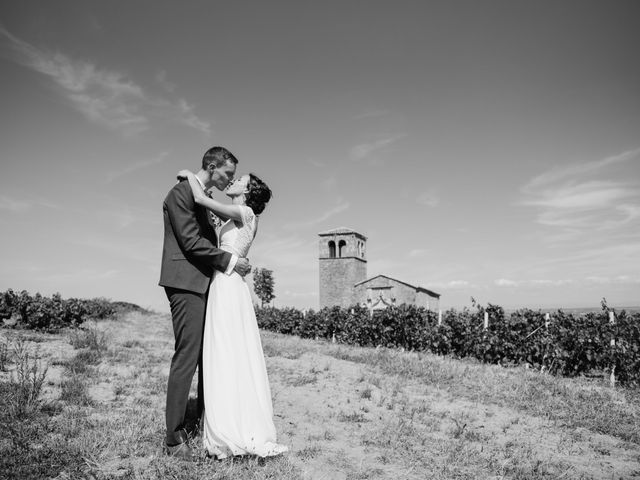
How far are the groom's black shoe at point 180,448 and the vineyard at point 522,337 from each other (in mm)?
10817

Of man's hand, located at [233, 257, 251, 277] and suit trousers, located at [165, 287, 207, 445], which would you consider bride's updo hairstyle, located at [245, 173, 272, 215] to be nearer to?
man's hand, located at [233, 257, 251, 277]

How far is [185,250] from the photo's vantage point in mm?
3352

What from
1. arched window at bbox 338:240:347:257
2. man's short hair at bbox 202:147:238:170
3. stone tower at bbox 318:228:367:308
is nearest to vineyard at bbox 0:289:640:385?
man's short hair at bbox 202:147:238:170

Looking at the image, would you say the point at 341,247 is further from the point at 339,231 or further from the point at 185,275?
the point at 185,275

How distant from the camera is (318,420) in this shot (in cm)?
484

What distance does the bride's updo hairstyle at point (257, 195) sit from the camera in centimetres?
368

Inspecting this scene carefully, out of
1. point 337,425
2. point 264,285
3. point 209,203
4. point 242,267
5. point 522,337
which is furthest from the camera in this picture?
point 264,285

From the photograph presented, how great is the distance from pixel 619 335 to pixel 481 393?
6331 mm

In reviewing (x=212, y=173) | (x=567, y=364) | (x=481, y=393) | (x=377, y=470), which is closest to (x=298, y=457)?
(x=377, y=470)

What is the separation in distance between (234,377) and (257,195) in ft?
5.18

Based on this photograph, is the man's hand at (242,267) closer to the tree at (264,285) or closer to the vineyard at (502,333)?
the vineyard at (502,333)

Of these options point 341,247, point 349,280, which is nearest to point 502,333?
point 349,280

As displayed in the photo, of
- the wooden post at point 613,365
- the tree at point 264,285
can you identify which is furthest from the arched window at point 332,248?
the wooden post at point 613,365

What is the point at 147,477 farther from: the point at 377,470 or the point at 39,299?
the point at 39,299
